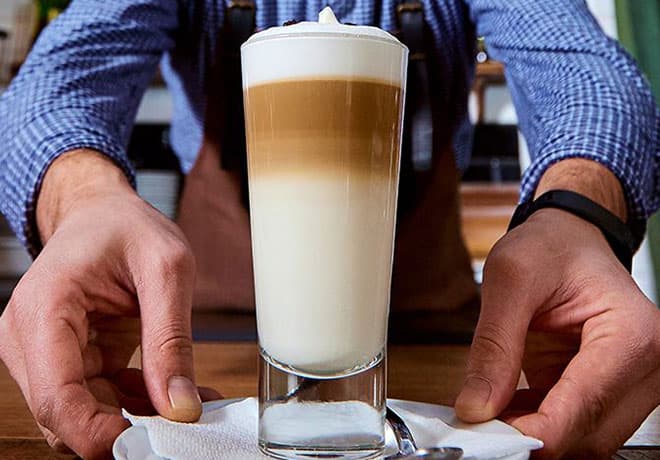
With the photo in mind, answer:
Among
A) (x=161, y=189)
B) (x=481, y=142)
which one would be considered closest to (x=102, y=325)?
(x=161, y=189)

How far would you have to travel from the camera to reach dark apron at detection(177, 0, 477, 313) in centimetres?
124

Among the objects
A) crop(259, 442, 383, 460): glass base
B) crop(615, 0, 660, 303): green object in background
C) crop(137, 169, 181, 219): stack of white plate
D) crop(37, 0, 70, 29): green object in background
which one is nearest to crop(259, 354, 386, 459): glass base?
crop(259, 442, 383, 460): glass base

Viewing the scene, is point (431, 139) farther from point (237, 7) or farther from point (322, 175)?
point (322, 175)

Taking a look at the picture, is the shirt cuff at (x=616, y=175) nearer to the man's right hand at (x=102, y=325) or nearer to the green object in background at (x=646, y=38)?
the man's right hand at (x=102, y=325)

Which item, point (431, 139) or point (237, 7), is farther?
point (431, 139)

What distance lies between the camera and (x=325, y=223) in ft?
1.63

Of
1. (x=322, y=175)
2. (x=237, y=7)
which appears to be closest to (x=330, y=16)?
(x=322, y=175)

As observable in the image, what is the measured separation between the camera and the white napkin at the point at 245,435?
1.51ft

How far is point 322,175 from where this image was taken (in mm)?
498

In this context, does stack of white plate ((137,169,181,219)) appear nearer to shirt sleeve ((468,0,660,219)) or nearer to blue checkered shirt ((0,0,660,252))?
blue checkered shirt ((0,0,660,252))

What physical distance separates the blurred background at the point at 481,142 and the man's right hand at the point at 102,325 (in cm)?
150

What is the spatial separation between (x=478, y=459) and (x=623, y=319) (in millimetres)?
174

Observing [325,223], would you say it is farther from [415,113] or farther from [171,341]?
[415,113]

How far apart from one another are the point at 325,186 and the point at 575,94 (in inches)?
18.3
